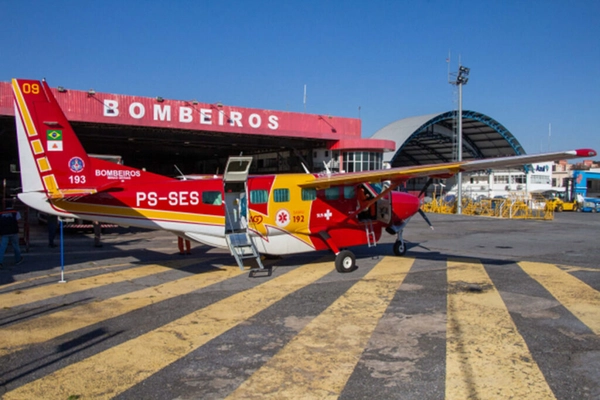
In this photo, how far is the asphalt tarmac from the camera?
5.43m

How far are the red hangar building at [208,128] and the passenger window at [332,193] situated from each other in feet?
48.5

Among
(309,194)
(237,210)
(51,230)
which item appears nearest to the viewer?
(237,210)

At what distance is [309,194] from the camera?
13.0 metres

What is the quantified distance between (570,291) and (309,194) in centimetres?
675

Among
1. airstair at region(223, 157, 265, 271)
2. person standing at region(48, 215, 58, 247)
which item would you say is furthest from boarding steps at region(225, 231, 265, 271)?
person standing at region(48, 215, 58, 247)

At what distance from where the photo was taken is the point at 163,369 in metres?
5.88

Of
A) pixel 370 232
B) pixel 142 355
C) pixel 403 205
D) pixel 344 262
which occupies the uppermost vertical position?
pixel 403 205

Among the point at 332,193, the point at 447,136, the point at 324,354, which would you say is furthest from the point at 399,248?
the point at 447,136

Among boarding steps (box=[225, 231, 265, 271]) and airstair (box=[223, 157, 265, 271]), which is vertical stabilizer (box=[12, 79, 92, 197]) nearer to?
airstair (box=[223, 157, 265, 271])

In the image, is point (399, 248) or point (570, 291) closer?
point (570, 291)

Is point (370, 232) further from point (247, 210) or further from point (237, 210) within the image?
point (237, 210)

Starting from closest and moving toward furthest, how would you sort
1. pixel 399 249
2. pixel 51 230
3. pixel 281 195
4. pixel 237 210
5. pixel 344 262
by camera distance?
pixel 344 262 → pixel 281 195 → pixel 237 210 → pixel 399 249 → pixel 51 230

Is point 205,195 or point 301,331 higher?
point 205,195

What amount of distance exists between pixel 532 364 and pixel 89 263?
1224 centimetres
